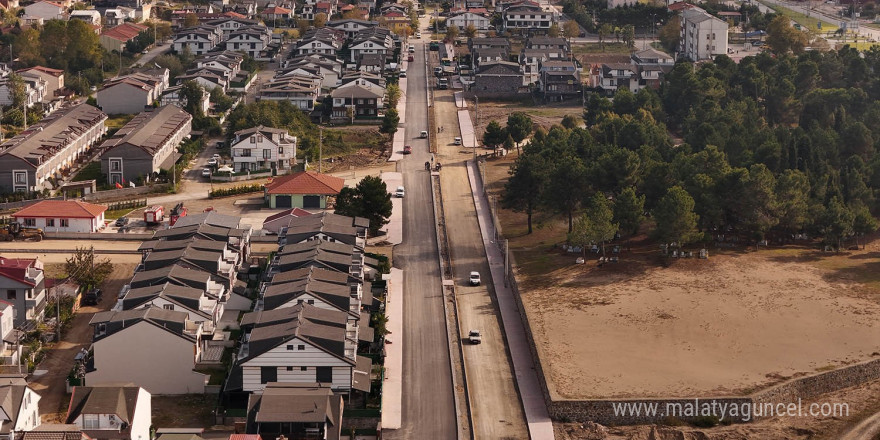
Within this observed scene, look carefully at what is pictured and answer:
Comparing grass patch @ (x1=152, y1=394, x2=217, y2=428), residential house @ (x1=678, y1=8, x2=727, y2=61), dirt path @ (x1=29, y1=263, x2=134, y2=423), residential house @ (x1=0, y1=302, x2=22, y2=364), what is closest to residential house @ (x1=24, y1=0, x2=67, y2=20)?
residential house @ (x1=678, y1=8, x2=727, y2=61)

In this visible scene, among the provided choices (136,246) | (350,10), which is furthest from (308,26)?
(136,246)

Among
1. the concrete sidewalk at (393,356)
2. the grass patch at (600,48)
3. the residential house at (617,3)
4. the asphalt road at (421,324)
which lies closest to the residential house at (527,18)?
the grass patch at (600,48)

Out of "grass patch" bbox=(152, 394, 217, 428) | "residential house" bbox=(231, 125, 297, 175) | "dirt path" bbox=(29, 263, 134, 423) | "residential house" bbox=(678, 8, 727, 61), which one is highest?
"residential house" bbox=(678, 8, 727, 61)

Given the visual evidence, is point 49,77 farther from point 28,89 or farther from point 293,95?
point 293,95

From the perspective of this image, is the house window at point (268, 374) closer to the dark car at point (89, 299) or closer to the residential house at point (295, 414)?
the residential house at point (295, 414)

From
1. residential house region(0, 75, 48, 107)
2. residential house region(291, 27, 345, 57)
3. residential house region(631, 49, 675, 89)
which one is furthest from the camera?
residential house region(291, 27, 345, 57)

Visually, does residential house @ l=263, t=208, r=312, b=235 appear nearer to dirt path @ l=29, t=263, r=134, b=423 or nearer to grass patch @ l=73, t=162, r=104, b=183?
dirt path @ l=29, t=263, r=134, b=423

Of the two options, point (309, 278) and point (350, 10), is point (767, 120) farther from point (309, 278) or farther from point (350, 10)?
point (350, 10)

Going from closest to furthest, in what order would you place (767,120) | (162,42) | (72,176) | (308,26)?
1. (72,176)
2. (767,120)
3. (162,42)
4. (308,26)
